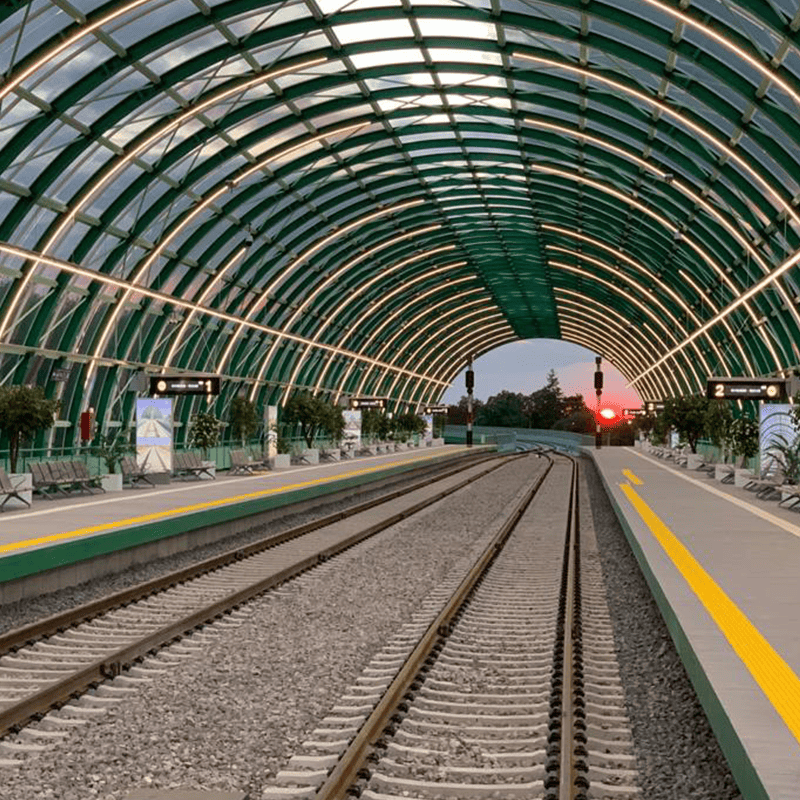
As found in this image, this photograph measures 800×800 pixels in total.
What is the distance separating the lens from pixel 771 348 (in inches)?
1753

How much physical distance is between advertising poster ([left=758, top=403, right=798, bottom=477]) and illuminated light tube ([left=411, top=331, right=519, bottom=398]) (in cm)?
6828

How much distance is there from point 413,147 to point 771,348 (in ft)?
54.6

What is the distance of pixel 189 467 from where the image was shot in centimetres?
3544

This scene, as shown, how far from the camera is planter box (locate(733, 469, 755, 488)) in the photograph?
3381 cm

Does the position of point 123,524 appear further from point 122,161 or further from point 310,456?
Answer: point 310,456

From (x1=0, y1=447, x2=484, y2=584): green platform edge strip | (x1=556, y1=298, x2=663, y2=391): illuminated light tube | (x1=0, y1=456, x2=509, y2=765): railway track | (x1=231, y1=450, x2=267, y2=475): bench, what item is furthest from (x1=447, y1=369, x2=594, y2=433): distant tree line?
(x1=0, y1=456, x2=509, y2=765): railway track

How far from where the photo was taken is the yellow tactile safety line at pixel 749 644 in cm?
690

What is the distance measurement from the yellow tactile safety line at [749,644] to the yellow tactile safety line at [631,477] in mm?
21325

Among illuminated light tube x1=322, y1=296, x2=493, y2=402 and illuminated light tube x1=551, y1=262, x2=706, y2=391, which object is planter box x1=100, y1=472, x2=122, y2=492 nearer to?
illuminated light tube x1=322, y1=296, x2=493, y2=402

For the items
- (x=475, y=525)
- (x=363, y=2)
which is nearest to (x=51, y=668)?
(x=475, y=525)

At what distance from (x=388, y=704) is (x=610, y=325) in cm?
7762

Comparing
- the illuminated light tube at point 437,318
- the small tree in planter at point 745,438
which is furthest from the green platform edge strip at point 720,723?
the illuminated light tube at point 437,318

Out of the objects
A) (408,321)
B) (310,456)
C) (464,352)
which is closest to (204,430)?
(310,456)

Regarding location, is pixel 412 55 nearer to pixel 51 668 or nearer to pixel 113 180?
pixel 113 180
